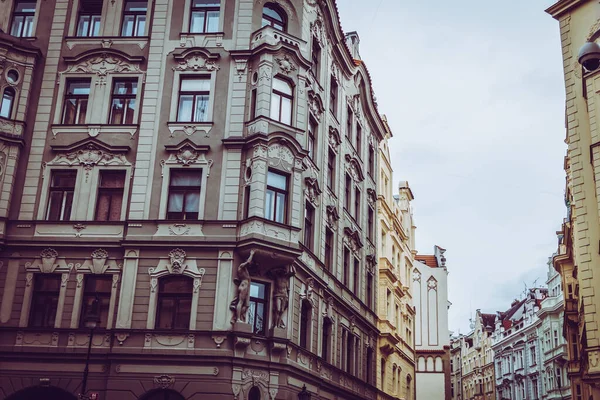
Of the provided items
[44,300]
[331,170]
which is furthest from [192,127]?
[331,170]

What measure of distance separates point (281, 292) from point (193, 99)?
907cm

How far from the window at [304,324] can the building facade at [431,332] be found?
38879 millimetres

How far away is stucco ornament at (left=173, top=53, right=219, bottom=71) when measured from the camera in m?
29.8

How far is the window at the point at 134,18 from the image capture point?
1219 inches

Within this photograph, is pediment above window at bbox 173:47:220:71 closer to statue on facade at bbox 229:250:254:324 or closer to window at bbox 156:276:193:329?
statue on facade at bbox 229:250:254:324

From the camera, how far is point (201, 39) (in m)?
30.3

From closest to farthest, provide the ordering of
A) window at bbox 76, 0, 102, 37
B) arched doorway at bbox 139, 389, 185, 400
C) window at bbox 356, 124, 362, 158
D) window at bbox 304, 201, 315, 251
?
arched doorway at bbox 139, 389, 185, 400
window at bbox 76, 0, 102, 37
window at bbox 304, 201, 315, 251
window at bbox 356, 124, 362, 158

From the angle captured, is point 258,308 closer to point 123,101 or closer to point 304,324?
point 304,324

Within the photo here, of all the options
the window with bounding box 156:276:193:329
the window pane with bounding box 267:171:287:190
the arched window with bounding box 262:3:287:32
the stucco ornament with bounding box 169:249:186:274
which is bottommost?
the window with bounding box 156:276:193:329

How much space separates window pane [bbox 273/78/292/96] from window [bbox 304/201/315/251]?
5010mm

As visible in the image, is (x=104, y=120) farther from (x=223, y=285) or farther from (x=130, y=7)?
(x=223, y=285)

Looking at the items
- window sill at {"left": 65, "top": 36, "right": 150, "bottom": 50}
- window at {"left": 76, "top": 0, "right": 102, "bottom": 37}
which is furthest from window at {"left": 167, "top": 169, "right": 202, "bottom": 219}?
window at {"left": 76, "top": 0, "right": 102, "bottom": 37}

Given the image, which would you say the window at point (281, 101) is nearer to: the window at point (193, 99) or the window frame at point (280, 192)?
the window frame at point (280, 192)

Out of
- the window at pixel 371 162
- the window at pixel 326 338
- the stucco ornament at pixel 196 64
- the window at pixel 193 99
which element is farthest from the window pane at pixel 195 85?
the window at pixel 371 162
